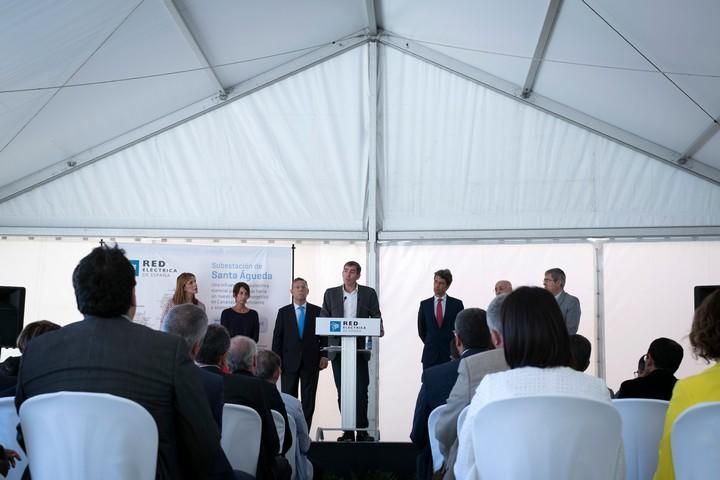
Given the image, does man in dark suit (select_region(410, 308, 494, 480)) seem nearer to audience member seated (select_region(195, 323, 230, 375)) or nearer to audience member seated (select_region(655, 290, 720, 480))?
audience member seated (select_region(195, 323, 230, 375))

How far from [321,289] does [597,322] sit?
8.95 ft

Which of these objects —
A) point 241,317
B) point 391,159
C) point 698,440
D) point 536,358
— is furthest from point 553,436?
point 391,159

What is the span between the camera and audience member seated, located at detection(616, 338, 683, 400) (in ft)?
11.3

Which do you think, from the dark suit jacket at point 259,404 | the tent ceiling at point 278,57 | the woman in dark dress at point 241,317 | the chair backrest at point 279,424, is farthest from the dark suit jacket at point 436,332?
the dark suit jacket at point 259,404

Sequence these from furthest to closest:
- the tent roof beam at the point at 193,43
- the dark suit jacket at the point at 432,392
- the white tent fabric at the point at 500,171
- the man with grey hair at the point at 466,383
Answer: the white tent fabric at the point at 500,171 < the tent roof beam at the point at 193,43 < the dark suit jacket at the point at 432,392 < the man with grey hair at the point at 466,383

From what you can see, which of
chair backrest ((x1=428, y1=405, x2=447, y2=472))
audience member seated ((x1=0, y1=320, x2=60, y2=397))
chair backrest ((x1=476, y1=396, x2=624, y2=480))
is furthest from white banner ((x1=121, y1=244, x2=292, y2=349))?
chair backrest ((x1=476, y1=396, x2=624, y2=480))

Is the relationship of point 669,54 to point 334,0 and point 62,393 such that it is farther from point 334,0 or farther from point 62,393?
point 62,393

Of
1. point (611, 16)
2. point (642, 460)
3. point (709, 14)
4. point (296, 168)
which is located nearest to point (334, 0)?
point (296, 168)

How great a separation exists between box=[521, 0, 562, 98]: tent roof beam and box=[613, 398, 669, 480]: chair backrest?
4049 millimetres

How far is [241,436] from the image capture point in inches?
118

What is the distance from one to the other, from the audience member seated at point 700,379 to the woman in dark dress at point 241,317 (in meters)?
5.36

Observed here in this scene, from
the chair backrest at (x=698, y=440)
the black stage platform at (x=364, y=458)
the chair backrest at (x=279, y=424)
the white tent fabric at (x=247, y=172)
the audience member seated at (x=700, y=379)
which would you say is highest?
the white tent fabric at (x=247, y=172)

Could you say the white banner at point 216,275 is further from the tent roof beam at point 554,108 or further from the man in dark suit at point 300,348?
the tent roof beam at point 554,108

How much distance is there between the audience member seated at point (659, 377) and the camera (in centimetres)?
343
